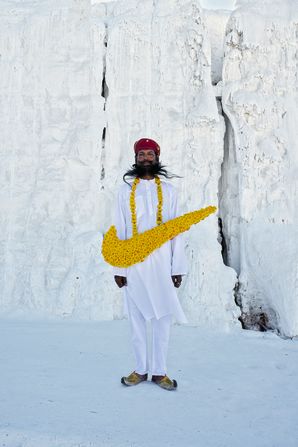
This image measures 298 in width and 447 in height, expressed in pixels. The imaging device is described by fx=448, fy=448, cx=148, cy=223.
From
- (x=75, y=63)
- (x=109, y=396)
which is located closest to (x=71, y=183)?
(x=75, y=63)

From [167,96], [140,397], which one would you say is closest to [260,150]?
[167,96]

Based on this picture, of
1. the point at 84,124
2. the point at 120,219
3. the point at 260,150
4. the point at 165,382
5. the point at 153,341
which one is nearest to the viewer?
the point at 165,382

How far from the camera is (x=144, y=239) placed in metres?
3.19

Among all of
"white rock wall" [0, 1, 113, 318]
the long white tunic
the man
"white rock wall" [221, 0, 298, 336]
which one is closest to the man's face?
the man

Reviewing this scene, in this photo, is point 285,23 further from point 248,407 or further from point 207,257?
point 248,407

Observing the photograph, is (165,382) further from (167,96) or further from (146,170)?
(167,96)

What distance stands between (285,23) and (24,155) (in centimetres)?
497

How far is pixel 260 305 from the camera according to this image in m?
6.74

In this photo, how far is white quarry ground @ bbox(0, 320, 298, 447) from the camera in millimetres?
2283

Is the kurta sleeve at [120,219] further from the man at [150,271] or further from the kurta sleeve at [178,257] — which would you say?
the kurta sleeve at [178,257]

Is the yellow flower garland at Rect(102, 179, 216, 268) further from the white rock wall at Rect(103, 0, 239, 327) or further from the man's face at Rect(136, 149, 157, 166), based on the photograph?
the white rock wall at Rect(103, 0, 239, 327)

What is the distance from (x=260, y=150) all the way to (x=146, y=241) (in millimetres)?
4692

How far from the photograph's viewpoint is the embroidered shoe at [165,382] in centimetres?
313

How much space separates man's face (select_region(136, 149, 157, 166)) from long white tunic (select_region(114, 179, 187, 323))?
134mm
